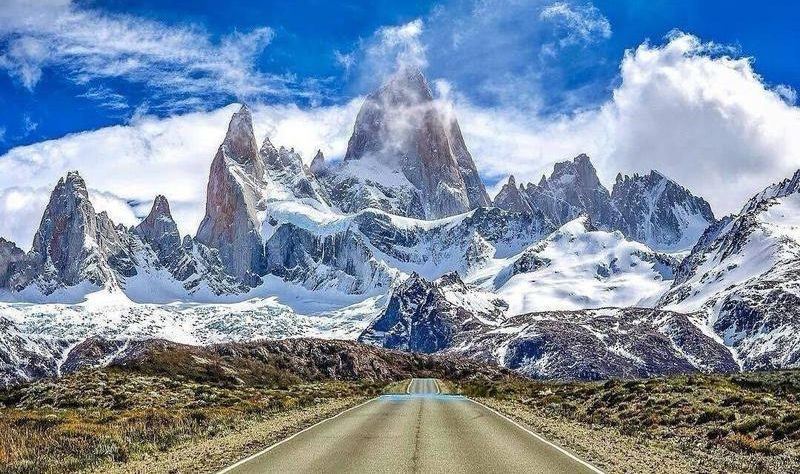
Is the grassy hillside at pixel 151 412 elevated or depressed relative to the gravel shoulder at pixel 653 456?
depressed

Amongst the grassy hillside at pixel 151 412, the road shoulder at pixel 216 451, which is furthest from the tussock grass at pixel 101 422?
the road shoulder at pixel 216 451

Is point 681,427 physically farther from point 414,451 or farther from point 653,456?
point 414,451

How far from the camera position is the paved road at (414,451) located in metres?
20.7

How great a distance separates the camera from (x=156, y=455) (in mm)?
25719

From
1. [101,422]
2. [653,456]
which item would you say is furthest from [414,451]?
[101,422]

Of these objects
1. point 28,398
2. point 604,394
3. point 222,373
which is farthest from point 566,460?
point 222,373

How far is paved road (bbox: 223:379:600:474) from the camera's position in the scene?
20672 mm

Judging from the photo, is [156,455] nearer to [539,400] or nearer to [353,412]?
[353,412]

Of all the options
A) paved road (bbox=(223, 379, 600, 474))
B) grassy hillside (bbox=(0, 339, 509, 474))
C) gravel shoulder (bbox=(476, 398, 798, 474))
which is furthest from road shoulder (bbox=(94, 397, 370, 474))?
gravel shoulder (bbox=(476, 398, 798, 474))

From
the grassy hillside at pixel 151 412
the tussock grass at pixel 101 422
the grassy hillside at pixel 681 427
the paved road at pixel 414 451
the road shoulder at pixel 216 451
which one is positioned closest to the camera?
the paved road at pixel 414 451

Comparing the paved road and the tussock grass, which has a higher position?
the paved road

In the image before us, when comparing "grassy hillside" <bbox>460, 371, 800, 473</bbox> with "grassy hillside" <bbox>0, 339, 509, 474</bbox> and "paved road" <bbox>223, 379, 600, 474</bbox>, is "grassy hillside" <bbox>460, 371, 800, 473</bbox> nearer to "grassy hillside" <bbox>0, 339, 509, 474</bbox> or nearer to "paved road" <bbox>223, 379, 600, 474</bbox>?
"paved road" <bbox>223, 379, 600, 474</bbox>

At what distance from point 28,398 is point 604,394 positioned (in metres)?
42.4

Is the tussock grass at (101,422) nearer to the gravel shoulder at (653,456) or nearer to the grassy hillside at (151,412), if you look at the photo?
the grassy hillside at (151,412)
